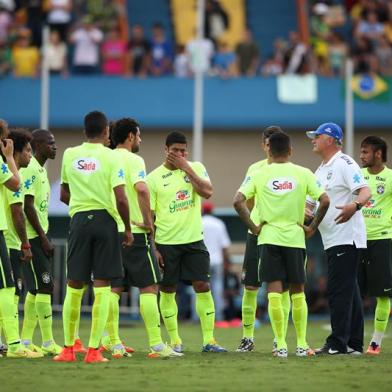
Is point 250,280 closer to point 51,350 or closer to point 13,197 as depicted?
point 51,350

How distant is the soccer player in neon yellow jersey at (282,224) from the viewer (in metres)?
12.4

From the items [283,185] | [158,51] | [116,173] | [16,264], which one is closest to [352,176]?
[283,185]

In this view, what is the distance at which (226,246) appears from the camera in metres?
23.3

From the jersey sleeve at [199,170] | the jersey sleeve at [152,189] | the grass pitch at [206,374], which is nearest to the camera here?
the grass pitch at [206,374]

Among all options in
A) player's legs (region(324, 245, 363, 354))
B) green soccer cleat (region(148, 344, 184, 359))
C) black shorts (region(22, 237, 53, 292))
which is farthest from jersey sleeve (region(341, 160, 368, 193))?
black shorts (region(22, 237, 53, 292))

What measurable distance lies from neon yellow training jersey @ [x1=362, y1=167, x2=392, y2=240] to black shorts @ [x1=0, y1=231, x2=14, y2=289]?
412 cm

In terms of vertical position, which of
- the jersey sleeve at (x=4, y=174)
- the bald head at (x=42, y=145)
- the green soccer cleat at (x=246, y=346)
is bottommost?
the green soccer cleat at (x=246, y=346)

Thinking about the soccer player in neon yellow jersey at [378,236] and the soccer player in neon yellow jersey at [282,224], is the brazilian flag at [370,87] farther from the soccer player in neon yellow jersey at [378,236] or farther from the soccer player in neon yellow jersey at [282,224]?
the soccer player in neon yellow jersey at [282,224]

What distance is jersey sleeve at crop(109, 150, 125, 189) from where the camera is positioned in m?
11.6

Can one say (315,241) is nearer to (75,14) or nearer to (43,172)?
(75,14)

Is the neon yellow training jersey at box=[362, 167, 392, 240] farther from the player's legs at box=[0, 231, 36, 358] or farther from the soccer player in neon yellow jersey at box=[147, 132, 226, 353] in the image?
the player's legs at box=[0, 231, 36, 358]

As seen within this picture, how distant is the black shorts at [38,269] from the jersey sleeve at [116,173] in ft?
5.53

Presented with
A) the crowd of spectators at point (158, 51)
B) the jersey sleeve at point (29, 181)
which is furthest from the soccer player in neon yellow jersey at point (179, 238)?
the crowd of spectators at point (158, 51)

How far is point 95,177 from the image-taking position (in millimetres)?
11727
